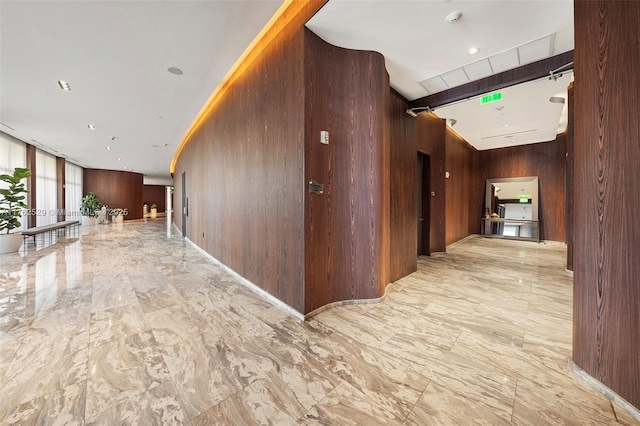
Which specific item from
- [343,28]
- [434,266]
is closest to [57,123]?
[343,28]

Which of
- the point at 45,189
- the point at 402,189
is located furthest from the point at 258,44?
the point at 45,189

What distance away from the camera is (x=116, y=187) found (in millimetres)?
15281

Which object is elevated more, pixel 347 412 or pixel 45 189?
pixel 45 189

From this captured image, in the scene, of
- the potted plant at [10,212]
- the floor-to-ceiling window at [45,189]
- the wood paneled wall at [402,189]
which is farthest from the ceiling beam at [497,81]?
the floor-to-ceiling window at [45,189]

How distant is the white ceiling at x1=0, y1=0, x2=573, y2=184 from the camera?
99.2 inches

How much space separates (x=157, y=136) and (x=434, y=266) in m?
8.85

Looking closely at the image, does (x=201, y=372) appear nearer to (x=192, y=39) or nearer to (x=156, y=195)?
(x=192, y=39)

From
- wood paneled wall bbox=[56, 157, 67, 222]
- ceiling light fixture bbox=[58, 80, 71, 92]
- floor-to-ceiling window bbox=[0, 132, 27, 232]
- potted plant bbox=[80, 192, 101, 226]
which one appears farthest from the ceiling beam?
potted plant bbox=[80, 192, 101, 226]

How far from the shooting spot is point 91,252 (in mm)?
6109

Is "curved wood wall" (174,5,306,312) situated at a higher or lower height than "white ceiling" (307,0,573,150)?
lower

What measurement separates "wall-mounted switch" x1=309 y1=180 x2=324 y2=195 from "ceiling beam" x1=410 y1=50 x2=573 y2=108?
3016mm

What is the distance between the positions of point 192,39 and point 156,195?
82.9 feet

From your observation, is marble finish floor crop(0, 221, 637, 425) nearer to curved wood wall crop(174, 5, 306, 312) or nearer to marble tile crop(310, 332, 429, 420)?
marble tile crop(310, 332, 429, 420)

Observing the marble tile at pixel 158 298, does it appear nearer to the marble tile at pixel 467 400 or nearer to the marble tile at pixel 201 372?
the marble tile at pixel 201 372
